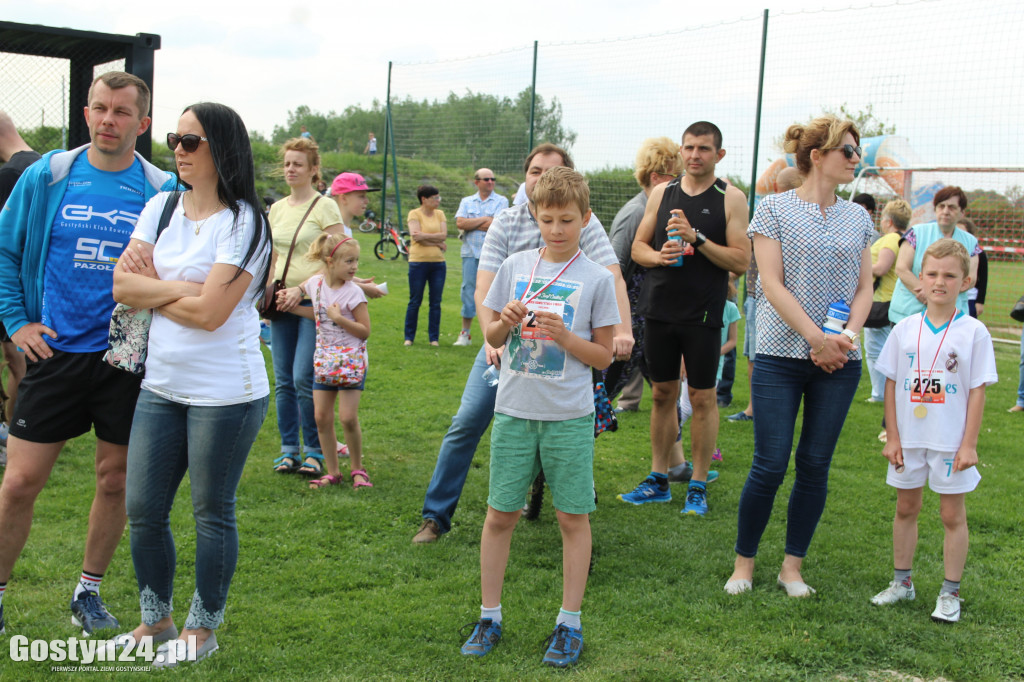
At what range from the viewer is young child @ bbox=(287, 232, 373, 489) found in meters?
5.11

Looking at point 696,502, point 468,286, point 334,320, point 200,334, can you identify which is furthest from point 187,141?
point 468,286

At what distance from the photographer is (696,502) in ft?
16.4

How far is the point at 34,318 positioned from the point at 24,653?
4.04 feet

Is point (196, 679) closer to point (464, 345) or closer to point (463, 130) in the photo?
point (464, 345)

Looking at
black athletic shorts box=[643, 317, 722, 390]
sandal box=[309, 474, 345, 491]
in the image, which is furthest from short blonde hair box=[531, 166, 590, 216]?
sandal box=[309, 474, 345, 491]

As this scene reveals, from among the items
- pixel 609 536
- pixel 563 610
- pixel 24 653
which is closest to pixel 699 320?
pixel 609 536

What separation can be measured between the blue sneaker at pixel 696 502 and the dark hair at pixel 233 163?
305 cm

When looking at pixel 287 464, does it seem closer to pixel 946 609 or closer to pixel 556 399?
pixel 556 399

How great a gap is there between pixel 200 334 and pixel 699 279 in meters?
2.97

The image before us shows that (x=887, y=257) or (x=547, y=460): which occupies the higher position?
(x=887, y=257)

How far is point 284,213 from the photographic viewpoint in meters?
5.35

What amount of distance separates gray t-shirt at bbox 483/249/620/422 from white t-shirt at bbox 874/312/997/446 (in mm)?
1336

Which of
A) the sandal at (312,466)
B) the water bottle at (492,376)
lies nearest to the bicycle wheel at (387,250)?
the sandal at (312,466)

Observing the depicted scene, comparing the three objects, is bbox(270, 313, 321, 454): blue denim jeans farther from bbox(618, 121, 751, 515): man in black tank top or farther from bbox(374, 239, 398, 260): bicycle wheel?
bbox(374, 239, 398, 260): bicycle wheel
